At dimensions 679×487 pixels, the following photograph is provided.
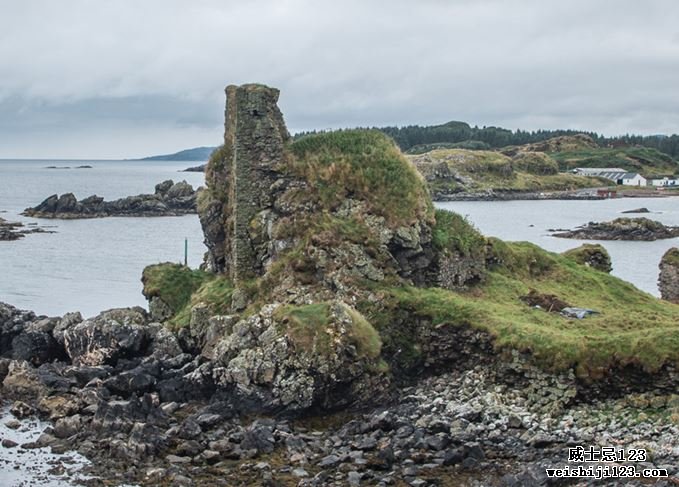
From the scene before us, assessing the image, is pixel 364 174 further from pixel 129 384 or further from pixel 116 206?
pixel 116 206

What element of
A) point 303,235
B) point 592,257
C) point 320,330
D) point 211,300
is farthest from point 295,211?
point 592,257

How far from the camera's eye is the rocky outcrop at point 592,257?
47781 mm

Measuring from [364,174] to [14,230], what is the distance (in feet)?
245

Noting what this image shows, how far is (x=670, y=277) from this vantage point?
1874 inches

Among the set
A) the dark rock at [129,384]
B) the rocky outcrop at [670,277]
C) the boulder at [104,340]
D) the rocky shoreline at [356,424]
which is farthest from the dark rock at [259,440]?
the rocky outcrop at [670,277]

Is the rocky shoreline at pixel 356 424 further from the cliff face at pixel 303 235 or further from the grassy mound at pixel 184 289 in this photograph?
the grassy mound at pixel 184 289

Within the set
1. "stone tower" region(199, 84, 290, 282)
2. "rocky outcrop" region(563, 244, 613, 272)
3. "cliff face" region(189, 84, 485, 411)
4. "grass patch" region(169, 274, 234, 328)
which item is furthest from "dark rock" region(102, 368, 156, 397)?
"rocky outcrop" region(563, 244, 613, 272)

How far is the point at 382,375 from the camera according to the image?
1229 inches

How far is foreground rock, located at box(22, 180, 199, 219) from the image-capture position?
129m

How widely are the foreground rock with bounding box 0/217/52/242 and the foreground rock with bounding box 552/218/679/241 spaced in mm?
60618

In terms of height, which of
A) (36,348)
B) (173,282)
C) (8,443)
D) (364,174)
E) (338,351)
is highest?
(364,174)

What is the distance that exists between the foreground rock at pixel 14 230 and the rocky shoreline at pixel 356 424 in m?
64.8

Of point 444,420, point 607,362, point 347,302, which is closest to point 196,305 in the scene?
point 347,302

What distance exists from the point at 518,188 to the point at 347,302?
168m
